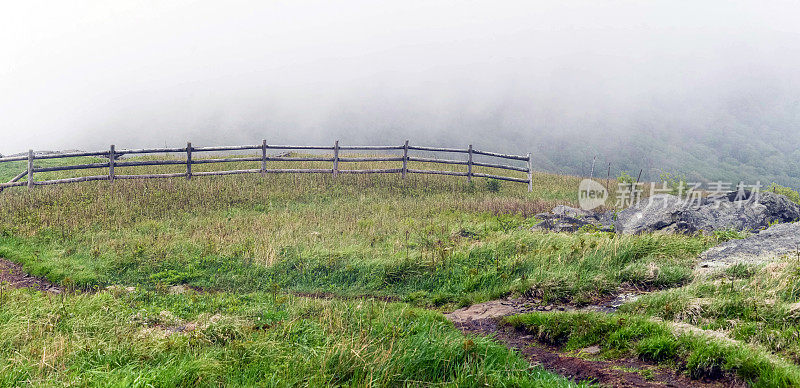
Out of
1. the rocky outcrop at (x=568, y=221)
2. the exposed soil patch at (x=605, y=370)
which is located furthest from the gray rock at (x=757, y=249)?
the rocky outcrop at (x=568, y=221)

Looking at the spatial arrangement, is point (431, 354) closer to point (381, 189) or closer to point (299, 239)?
point (299, 239)

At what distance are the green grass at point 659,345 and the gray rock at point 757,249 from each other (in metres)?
2.92

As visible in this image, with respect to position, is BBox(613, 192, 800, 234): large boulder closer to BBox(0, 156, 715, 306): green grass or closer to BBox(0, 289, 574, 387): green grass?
BBox(0, 156, 715, 306): green grass

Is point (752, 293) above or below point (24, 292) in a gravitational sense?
above

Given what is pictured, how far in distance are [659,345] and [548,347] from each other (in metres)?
1.20

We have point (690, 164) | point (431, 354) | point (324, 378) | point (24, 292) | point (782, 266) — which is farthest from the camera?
point (690, 164)

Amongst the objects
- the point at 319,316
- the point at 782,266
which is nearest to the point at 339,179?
the point at 319,316

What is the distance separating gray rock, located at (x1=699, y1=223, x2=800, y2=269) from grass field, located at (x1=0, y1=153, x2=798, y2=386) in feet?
1.38

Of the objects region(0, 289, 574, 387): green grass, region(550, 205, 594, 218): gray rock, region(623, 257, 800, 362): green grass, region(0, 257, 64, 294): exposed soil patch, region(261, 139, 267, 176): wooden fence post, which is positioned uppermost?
region(261, 139, 267, 176): wooden fence post

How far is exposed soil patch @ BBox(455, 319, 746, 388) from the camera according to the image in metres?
4.66

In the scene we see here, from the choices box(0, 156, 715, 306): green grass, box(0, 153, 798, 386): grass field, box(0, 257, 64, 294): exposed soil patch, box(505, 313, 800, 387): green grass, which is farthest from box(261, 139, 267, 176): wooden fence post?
box(505, 313, 800, 387): green grass

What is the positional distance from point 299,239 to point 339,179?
26.2 ft

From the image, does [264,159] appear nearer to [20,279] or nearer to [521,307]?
Answer: [20,279]

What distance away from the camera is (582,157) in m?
104
